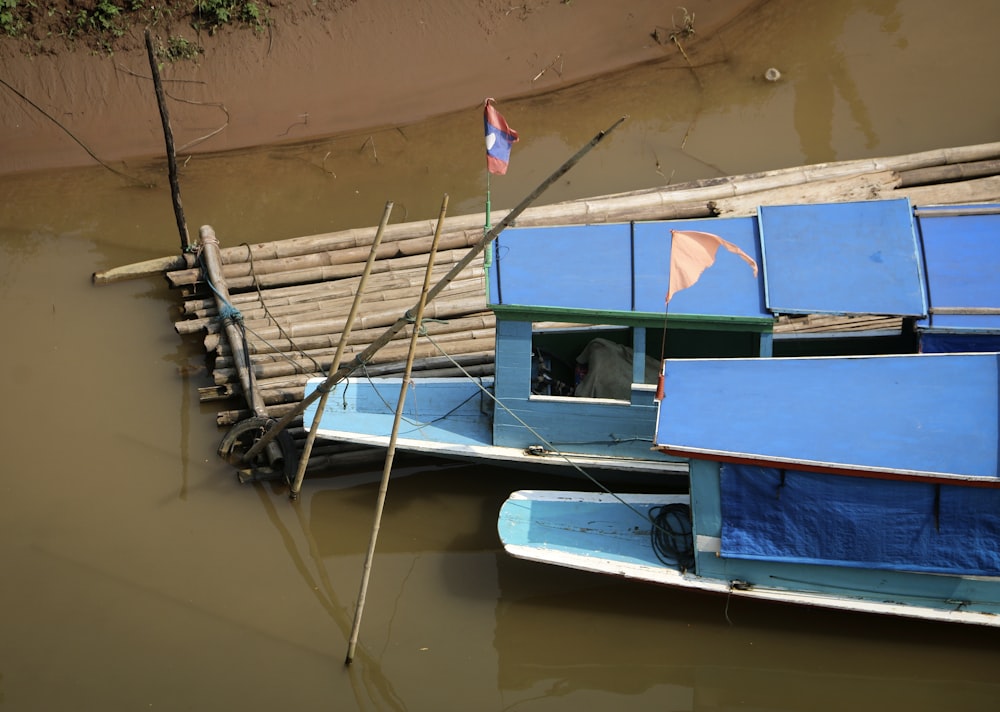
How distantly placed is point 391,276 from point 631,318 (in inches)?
146

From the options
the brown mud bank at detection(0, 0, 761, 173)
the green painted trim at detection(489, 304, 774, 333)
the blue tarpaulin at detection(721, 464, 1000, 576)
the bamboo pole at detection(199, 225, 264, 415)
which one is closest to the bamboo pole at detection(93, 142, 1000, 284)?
the bamboo pole at detection(199, 225, 264, 415)

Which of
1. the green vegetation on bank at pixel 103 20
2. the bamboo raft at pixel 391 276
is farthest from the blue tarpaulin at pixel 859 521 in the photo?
the green vegetation on bank at pixel 103 20

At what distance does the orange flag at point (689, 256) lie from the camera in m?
8.23

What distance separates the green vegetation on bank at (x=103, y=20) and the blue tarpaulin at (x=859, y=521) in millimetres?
9866

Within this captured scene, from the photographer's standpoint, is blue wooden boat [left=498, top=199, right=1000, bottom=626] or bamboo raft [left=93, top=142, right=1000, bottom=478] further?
bamboo raft [left=93, top=142, right=1000, bottom=478]

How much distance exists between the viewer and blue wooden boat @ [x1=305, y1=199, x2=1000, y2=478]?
343 inches

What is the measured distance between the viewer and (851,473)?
7.85 meters

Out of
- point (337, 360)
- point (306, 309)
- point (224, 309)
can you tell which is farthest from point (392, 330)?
point (224, 309)

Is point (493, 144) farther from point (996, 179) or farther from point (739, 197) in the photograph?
point (996, 179)

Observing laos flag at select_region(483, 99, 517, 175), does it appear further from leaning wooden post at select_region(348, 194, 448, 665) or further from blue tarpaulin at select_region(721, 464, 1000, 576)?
blue tarpaulin at select_region(721, 464, 1000, 576)

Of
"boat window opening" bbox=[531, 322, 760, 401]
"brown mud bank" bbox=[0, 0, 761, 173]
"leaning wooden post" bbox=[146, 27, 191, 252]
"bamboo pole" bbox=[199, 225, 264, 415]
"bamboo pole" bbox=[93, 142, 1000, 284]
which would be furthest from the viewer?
"brown mud bank" bbox=[0, 0, 761, 173]

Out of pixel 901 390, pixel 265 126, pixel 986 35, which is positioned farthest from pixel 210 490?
pixel 986 35

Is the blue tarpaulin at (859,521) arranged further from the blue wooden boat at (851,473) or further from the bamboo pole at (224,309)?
the bamboo pole at (224,309)

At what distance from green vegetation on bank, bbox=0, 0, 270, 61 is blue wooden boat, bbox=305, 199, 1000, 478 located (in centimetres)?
688
